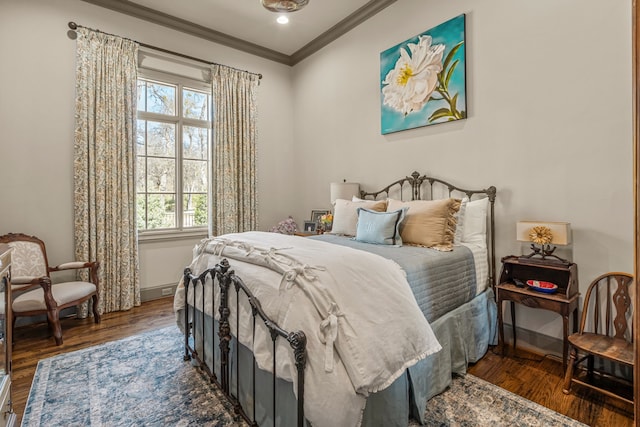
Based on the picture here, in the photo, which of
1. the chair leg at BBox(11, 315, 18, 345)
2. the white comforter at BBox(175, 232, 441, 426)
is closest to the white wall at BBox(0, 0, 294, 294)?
the chair leg at BBox(11, 315, 18, 345)

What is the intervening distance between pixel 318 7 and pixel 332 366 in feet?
12.9

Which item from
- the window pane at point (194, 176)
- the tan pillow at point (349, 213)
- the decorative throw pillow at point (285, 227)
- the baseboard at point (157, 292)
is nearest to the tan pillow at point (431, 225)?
the tan pillow at point (349, 213)

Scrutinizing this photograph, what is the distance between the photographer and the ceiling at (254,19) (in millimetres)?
3660

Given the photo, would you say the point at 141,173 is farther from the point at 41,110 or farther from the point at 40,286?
the point at 40,286

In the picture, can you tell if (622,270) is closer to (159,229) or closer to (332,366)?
(332,366)

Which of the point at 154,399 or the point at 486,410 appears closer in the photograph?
the point at 486,410

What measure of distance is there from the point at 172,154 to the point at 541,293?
4232mm

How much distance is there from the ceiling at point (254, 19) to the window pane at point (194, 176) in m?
1.68

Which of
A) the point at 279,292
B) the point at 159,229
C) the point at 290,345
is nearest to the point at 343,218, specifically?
the point at 279,292

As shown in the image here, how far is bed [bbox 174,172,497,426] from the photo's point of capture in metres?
1.25

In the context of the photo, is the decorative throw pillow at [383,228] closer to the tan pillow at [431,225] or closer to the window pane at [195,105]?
the tan pillow at [431,225]

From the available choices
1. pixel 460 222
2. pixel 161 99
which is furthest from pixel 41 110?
pixel 460 222

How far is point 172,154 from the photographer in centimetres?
419

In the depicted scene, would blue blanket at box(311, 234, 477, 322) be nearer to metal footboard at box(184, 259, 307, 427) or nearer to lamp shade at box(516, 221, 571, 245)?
lamp shade at box(516, 221, 571, 245)
